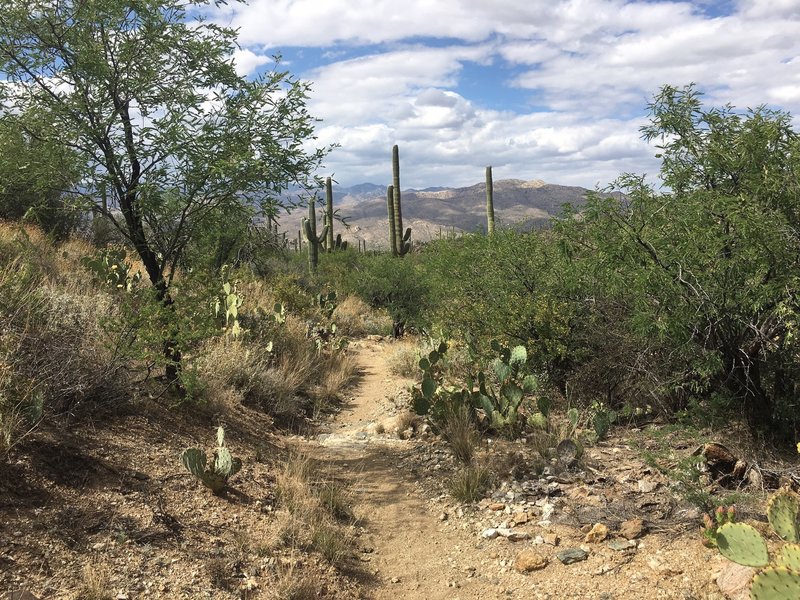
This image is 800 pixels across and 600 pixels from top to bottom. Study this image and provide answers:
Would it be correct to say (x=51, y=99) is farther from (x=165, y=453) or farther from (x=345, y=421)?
(x=345, y=421)

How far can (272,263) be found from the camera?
1930 cm

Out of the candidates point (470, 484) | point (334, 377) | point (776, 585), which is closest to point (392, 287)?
point (334, 377)

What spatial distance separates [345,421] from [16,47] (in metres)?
5.98

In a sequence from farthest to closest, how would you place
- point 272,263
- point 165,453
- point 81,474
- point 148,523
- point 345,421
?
1. point 272,263
2. point 345,421
3. point 165,453
4. point 81,474
5. point 148,523

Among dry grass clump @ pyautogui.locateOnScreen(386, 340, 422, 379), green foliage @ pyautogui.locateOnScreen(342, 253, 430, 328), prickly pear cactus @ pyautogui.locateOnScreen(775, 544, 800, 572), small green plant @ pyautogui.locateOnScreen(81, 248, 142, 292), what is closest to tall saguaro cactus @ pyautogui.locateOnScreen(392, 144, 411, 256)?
green foliage @ pyautogui.locateOnScreen(342, 253, 430, 328)

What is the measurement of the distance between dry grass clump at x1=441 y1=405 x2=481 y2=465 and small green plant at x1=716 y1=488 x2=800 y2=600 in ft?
10.4

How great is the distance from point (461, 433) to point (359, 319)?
10.2 metres

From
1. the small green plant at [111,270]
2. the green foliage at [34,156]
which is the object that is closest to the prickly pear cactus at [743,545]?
the green foliage at [34,156]

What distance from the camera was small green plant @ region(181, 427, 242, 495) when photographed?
4.75 meters

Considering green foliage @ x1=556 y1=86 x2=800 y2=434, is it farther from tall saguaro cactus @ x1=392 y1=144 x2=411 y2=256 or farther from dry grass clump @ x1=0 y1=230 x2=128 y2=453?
tall saguaro cactus @ x1=392 y1=144 x2=411 y2=256

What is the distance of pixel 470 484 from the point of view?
5.52m

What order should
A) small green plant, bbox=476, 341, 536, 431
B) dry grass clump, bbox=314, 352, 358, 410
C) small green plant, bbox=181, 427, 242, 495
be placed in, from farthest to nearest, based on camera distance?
dry grass clump, bbox=314, 352, 358, 410 → small green plant, bbox=476, 341, 536, 431 → small green plant, bbox=181, 427, 242, 495

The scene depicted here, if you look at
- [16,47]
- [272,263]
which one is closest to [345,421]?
[16,47]

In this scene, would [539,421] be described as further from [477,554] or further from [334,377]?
[334,377]
